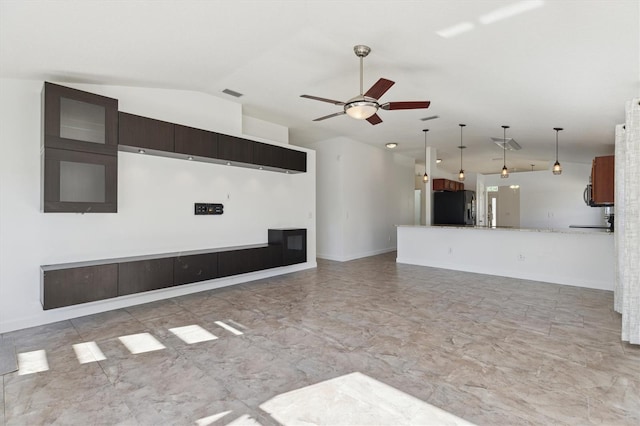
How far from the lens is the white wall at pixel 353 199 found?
25.6 ft

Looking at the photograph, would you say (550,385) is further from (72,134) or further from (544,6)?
(72,134)

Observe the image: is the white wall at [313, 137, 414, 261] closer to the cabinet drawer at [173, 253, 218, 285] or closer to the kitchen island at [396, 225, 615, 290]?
the kitchen island at [396, 225, 615, 290]

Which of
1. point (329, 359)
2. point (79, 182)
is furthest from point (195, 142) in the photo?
point (329, 359)

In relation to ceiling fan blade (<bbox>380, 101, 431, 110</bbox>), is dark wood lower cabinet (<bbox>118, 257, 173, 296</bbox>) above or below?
below

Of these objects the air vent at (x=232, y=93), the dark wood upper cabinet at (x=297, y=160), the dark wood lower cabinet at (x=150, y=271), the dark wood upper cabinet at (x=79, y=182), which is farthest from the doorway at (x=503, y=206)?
the dark wood upper cabinet at (x=79, y=182)

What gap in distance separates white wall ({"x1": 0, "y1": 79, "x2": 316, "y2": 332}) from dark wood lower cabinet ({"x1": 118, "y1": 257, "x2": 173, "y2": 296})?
47cm

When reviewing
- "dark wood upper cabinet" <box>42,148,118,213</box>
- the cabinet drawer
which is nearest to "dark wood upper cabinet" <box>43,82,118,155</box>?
"dark wood upper cabinet" <box>42,148,118,213</box>

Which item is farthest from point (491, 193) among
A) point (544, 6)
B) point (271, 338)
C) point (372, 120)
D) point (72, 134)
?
point (72, 134)

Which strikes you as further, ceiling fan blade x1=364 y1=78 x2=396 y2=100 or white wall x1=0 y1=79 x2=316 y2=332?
white wall x1=0 y1=79 x2=316 y2=332

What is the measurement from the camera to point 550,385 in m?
2.24

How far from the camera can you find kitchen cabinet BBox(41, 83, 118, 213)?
10.8ft

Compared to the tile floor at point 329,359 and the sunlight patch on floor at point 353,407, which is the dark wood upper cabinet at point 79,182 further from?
the sunlight patch on floor at point 353,407

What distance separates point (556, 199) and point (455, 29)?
876cm

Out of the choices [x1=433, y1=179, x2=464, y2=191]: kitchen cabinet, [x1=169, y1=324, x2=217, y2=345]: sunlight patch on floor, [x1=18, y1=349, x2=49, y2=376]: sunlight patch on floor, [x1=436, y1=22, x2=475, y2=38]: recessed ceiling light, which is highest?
[x1=436, y1=22, x2=475, y2=38]: recessed ceiling light
